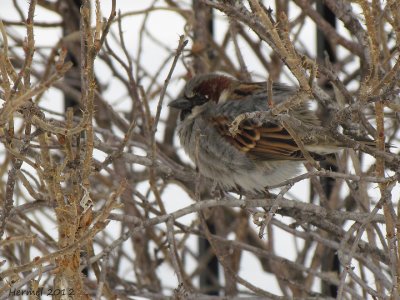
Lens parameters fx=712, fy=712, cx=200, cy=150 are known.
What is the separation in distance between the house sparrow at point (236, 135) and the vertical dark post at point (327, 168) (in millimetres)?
220

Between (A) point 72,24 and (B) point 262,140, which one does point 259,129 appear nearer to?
(B) point 262,140

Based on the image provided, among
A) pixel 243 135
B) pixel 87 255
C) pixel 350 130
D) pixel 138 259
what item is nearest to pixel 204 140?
pixel 243 135

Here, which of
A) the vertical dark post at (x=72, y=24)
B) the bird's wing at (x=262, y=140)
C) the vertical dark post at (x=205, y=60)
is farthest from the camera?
the vertical dark post at (x=72, y=24)

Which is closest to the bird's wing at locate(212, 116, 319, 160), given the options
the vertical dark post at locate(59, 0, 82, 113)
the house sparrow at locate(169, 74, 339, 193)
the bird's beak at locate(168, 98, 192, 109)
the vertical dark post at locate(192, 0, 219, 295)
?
the house sparrow at locate(169, 74, 339, 193)

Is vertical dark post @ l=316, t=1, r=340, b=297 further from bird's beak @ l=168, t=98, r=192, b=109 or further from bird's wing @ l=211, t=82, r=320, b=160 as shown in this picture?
bird's beak @ l=168, t=98, r=192, b=109

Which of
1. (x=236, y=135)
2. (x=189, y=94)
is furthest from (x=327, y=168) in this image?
(x=189, y=94)

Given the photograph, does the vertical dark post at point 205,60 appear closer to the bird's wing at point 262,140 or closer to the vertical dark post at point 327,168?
the bird's wing at point 262,140

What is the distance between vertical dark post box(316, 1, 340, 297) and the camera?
10.3ft

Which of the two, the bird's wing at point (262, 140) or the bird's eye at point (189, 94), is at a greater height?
the bird's eye at point (189, 94)

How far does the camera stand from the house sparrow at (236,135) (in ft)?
9.73

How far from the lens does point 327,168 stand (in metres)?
3.35

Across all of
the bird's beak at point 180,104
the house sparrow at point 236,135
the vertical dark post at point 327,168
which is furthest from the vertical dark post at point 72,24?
the vertical dark post at point 327,168

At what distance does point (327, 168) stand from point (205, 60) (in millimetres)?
798

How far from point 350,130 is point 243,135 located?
73 centimetres
